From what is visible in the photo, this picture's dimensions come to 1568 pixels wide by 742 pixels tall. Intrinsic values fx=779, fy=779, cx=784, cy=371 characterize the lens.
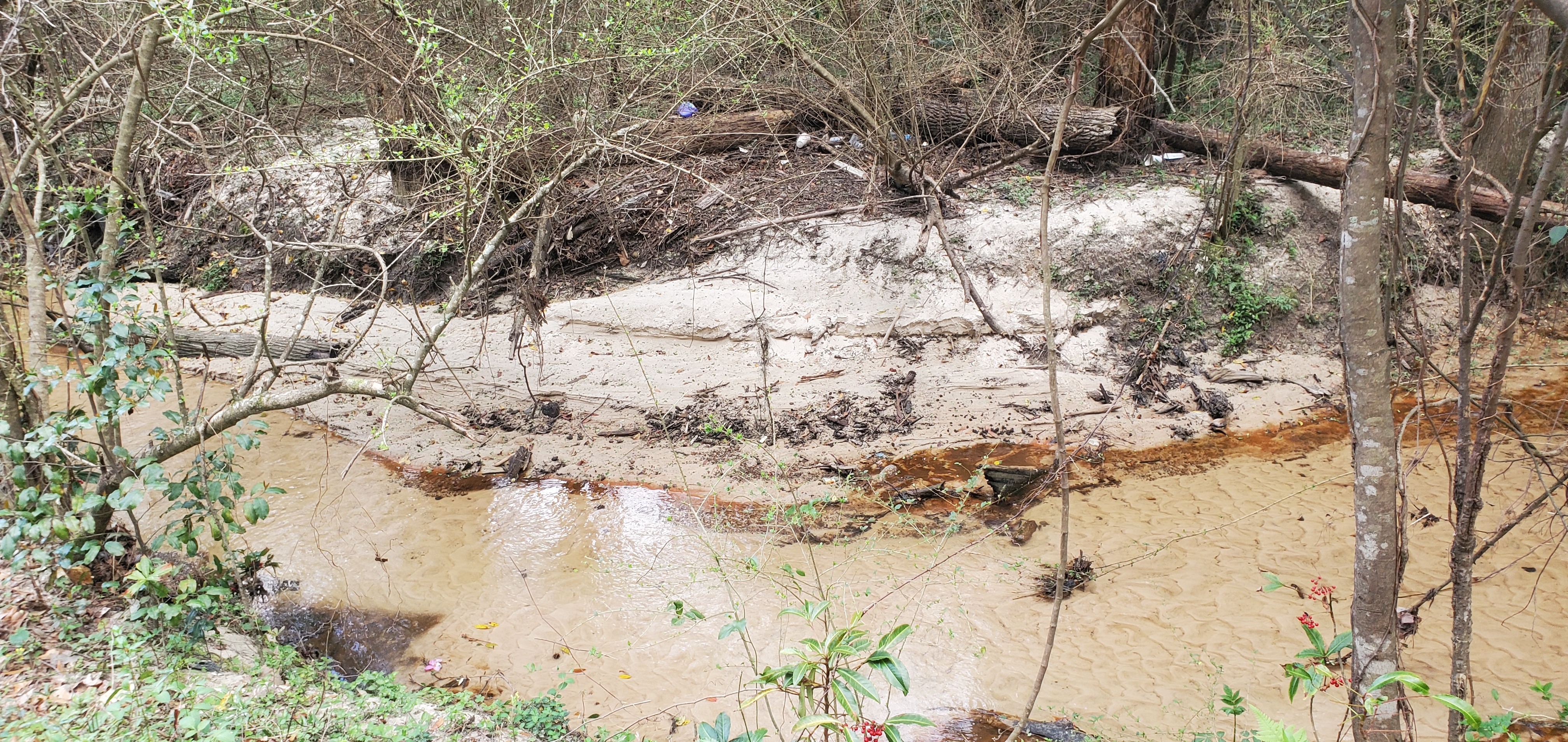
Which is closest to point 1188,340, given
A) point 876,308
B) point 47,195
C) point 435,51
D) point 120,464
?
point 876,308

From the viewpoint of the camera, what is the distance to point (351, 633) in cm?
482

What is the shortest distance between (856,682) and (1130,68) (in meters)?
9.04

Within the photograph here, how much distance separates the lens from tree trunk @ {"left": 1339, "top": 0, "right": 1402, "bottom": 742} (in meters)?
2.09

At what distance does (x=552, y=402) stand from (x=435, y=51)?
10.7 ft

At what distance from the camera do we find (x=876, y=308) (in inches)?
315

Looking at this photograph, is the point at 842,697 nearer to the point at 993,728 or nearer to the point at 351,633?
the point at 993,728

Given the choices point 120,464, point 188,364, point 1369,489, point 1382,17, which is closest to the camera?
point 1382,17

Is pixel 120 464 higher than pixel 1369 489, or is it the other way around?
pixel 1369 489

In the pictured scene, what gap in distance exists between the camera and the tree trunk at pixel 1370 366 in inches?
82.2

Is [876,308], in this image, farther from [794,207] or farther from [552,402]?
[552,402]

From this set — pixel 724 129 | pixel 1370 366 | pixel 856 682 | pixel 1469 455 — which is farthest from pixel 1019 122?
pixel 856 682

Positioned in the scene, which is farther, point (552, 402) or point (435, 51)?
point (552, 402)

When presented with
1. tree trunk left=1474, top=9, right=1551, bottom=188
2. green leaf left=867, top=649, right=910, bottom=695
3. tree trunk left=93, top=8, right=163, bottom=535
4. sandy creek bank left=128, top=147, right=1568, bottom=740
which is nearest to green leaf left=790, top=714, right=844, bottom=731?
green leaf left=867, top=649, right=910, bottom=695

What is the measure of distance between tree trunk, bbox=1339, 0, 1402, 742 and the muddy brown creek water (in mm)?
1461
